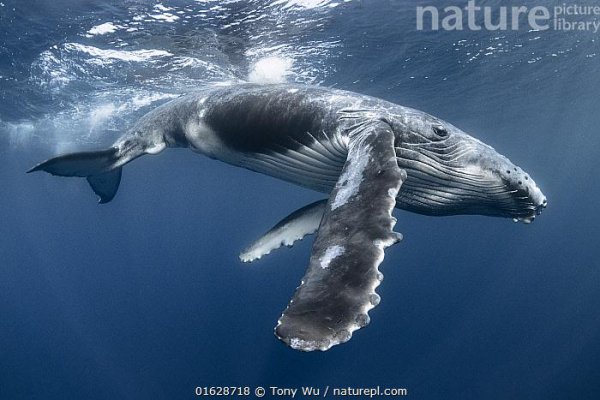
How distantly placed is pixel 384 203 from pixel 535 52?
2562 centimetres

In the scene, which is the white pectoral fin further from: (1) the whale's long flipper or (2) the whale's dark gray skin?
(1) the whale's long flipper

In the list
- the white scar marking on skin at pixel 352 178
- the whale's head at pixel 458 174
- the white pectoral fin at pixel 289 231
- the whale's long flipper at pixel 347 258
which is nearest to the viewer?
the whale's long flipper at pixel 347 258

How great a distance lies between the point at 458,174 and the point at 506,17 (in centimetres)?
1756

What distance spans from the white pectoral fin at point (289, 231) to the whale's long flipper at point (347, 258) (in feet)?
7.23

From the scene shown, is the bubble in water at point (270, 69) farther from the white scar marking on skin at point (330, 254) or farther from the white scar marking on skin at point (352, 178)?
the white scar marking on skin at point (330, 254)

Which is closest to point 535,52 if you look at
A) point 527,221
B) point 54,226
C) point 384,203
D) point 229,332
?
point 527,221

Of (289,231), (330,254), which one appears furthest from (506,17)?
(330,254)

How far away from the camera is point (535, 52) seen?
23.9 meters

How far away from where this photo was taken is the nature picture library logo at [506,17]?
17453mm

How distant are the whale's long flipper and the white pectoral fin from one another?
2205mm

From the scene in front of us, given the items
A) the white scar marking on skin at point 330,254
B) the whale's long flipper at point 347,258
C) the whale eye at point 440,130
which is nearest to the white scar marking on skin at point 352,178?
the whale's long flipper at point 347,258

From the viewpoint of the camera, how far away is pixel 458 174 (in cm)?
469

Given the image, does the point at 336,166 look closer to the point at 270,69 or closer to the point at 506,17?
the point at 270,69

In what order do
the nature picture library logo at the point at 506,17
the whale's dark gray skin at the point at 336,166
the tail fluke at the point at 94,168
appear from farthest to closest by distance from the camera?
the nature picture library logo at the point at 506,17 → the tail fluke at the point at 94,168 → the whale's dark gray skin at the point at 336,166
